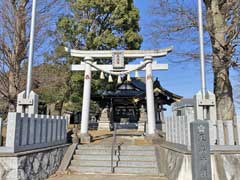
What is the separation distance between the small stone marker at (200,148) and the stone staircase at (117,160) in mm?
3668

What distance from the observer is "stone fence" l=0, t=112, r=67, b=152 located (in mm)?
5684

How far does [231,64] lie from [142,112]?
12.9 metres

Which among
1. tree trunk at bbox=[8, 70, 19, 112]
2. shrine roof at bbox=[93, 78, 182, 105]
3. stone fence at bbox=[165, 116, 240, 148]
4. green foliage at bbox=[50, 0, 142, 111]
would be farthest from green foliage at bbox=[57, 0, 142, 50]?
stone fence at bbox=[165, 116, 240, 148]

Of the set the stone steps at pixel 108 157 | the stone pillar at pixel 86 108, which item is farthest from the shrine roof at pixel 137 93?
the stone steps at pixel 108 157

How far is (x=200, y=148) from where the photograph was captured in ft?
14.9

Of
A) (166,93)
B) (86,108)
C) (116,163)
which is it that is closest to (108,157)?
(116,163)

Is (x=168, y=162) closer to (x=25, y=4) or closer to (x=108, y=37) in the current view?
(x=25, y=4)

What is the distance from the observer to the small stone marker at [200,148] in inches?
176

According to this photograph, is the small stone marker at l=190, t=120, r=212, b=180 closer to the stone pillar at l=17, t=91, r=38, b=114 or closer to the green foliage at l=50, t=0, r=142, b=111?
the stone pillar at l=17, t=91, r=38, b=114

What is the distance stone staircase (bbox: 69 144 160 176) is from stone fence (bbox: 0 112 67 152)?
944 millimetres

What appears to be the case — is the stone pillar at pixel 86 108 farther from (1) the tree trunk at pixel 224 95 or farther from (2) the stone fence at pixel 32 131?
(1) the tree trunk at pixel 224 95

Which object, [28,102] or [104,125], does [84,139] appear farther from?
[104,125]

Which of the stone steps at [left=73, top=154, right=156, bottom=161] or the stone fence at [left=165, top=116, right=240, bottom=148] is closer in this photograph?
the stone fence at [left=165, top=116, right=240, bottom=148]

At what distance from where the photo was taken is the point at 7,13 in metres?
10.6
